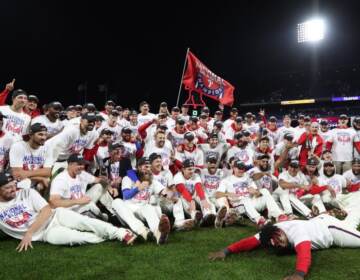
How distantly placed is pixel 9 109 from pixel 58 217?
2.63 m

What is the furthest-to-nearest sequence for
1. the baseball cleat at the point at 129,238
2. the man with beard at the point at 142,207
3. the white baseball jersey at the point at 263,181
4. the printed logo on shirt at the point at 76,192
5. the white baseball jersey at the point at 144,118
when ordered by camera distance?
1. the white baseball jersey at the point at 144,118
2. the white baseball jersey at the point at 263,181
3. the printed logo on shirt at the point at 76,192
4. the man with beard at the point at 142,207
5. the baseball cleat at the point at 129,238

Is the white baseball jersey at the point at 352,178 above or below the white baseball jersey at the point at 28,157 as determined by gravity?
below

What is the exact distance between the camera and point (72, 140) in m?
6.35

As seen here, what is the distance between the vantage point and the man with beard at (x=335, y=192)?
675 cm

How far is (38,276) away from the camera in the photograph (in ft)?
12.0

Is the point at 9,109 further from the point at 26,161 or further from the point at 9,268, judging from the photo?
the point at 9,268

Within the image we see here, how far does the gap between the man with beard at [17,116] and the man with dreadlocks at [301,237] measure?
418cm

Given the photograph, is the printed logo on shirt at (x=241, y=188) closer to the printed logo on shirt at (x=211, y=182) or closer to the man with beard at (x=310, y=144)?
the printed logo on shirt at (x=211, y=182)

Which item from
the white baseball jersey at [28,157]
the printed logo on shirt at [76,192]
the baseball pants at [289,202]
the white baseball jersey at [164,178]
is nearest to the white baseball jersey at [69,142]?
the white baseball jersey at [28,157]

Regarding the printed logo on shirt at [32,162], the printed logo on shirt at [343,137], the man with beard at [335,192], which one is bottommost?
the man with beard at [335,192]

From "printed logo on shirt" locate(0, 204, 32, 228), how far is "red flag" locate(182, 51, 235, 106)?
8.14m

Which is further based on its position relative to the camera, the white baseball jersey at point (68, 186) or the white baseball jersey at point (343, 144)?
the white baseball jersey at point (343, 144)

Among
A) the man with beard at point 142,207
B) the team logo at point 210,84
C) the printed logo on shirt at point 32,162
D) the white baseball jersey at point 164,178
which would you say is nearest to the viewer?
the man with beard at point 142,207

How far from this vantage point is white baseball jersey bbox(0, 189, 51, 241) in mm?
4605
